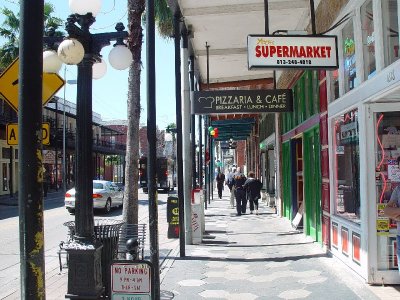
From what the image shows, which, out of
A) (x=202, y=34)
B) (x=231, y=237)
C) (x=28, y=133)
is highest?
(x=202, y=34)

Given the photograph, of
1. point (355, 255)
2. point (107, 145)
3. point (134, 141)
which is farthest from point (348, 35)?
point (107, 145)

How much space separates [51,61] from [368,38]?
14.2 feet

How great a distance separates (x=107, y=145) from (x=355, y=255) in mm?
55101

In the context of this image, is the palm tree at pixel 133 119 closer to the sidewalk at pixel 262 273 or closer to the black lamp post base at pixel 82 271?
the sidewalk at pixel 262 273

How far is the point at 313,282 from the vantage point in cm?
719

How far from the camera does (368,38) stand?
6797 mm

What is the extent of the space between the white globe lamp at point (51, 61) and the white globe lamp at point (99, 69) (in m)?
1.20

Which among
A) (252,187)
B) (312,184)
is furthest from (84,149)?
(252,187)

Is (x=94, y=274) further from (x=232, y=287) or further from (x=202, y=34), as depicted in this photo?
(x=202, y=34)

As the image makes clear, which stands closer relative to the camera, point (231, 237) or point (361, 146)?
point (361, 146)

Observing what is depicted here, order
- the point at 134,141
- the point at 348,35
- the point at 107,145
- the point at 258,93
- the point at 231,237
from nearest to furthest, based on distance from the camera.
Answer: the point at 348,35 < the point at 134,141 < the point at 258,93 < the point at 231,237 < the point at 107,145

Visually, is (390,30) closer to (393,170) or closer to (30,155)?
→ (393,170)

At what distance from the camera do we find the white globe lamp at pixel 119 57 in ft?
20.1

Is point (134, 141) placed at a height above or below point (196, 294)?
above
